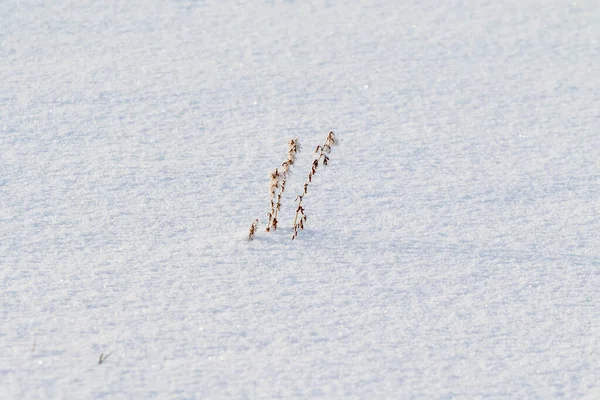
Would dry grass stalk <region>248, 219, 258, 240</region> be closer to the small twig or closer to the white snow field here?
the white snow field

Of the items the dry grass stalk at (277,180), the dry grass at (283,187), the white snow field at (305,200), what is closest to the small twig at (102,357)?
the white snow field at (305,200)

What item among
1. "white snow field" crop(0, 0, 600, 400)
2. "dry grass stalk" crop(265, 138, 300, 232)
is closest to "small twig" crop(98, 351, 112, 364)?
"white snow field" crop(0, 0, 600, 400)

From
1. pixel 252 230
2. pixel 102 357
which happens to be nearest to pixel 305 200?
pixel 252 230

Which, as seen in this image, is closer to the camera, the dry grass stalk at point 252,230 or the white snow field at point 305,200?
the white snow field at point 305,200

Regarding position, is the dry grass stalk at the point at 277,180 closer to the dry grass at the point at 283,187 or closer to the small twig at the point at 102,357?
the dry grass at the point at 283,187

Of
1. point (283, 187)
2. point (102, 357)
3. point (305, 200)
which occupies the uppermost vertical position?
point (305, 200)

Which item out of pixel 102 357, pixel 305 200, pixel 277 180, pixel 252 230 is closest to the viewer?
pixel 102 357

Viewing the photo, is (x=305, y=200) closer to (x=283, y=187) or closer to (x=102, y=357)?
(x=283, y=187)

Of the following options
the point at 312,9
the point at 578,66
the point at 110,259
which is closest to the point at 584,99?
the point at 578,66
